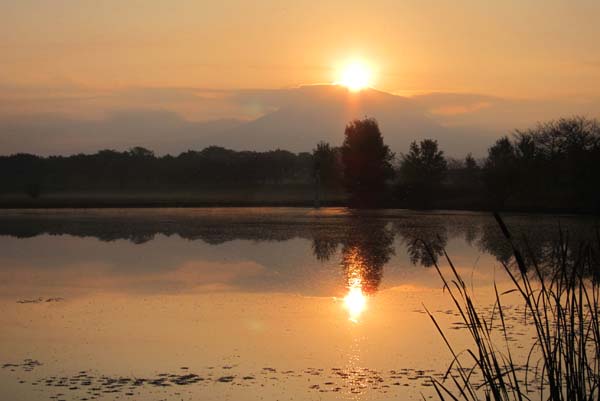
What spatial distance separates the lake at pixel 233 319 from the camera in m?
8.93

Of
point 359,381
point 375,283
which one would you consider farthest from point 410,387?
point 375,283

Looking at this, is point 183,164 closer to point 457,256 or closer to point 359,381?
point 457,256

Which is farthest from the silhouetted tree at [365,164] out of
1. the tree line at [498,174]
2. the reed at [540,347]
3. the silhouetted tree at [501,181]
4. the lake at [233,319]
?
the reed at [540,347]

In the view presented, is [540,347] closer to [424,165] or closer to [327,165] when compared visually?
Answer: [424,165]

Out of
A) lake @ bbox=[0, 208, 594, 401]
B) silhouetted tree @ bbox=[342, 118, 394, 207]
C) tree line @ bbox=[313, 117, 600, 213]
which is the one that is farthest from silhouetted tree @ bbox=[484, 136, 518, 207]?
lake @ bbox=[0, 208, 594, 401]

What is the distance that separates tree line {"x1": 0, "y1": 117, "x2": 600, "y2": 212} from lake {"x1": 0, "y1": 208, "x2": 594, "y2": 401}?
37.6 ft

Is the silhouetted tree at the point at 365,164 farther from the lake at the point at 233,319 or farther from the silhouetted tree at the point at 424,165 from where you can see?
the lake at the point at 233,319

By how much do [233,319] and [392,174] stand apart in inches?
2273

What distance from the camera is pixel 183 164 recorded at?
124 meters

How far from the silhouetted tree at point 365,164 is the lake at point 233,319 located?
39975 mm

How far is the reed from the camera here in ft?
12.4

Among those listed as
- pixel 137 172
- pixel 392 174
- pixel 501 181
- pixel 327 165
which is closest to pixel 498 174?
pixel 501 181

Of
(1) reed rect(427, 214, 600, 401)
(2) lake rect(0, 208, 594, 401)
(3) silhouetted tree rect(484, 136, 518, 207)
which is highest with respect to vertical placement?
(3) silhouetted tree rect(484, 136, 518, 207)

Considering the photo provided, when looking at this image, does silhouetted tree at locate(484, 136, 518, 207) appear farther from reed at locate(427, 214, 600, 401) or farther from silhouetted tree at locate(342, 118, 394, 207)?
reed at locate(427, 214, 600, 401)
